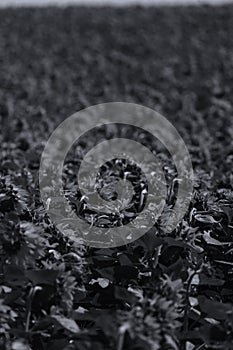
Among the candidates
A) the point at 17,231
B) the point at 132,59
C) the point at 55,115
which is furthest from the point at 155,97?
the point at 17,231

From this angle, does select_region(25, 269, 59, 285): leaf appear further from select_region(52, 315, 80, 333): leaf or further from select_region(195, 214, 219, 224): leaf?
select_region(195, 214, 219, 224): leaf

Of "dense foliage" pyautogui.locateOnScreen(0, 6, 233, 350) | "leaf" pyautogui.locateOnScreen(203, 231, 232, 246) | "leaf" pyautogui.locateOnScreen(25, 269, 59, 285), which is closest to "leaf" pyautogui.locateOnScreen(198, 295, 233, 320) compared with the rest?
"dense foliage" pyautogui.locateOnScreen(0, 6, 233, 350)

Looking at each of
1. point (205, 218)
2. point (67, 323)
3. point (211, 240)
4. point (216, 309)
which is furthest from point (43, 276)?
point (205, 218)

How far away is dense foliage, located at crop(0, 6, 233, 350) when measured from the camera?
2455 millimetres

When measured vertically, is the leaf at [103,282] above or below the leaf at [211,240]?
below

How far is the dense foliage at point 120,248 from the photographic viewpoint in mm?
2455

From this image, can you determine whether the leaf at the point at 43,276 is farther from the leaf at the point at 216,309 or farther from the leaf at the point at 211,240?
the leaf at the point at 211,240

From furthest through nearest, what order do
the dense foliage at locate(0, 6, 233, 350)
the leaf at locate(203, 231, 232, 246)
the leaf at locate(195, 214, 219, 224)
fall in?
1. the leaf at locate(195, 214, 219, 224)
2. the leaf at locate(203, 231, 232, 246)
3. the dense foliage at locate(0, 6, 233, 350)

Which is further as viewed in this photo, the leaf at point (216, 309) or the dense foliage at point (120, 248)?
the leaf at point (216, 309)

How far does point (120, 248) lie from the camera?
10.7ft

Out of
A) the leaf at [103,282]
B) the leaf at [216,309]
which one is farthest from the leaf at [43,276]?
the leaf at [216,309]

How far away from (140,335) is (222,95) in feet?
38.4

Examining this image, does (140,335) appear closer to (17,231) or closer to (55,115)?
(17,231)

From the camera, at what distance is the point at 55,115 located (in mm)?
11242
